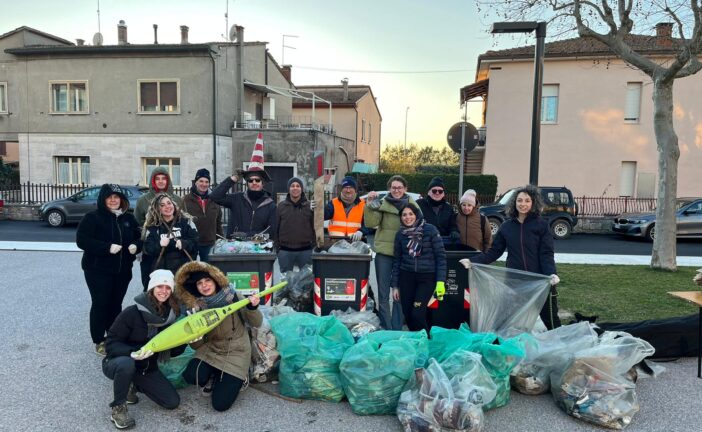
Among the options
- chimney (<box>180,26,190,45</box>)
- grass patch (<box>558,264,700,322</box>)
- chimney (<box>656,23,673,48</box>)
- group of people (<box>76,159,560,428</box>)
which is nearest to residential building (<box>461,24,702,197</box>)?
chimney (<box>656,23,673,48</box>)

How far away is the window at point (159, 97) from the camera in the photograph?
70.8ft

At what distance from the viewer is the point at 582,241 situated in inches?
563

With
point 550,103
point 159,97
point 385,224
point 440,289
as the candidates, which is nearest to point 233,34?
point 159,97

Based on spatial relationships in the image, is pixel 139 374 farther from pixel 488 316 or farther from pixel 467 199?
pixel 467 199

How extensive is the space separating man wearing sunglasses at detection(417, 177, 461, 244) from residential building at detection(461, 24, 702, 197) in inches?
635

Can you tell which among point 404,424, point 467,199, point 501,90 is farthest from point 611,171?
point 404,424

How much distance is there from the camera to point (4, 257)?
9.88m

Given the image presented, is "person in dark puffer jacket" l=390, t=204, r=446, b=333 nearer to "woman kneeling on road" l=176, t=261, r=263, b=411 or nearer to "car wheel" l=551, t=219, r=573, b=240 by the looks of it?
"woman kneeling on road" l=176, t=261, r=263, b=411

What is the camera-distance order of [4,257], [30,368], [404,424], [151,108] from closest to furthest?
[404,424] → [30,368] → [4,257] → [151,108]

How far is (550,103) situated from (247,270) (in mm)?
18846

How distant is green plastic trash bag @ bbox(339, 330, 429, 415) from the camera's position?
359 cm

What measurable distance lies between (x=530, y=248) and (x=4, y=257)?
10.4 metres

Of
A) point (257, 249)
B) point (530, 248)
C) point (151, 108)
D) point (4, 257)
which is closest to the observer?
point (530, 248)

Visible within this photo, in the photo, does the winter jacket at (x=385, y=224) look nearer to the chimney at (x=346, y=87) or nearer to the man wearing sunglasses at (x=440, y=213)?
the man wearing sunglasses at (x=440, y=213)
